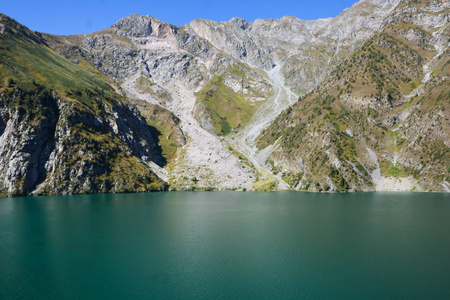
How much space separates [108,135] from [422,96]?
184m

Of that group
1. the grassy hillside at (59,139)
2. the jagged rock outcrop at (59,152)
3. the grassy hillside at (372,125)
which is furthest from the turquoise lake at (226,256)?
the grassy hillside at (372,125)

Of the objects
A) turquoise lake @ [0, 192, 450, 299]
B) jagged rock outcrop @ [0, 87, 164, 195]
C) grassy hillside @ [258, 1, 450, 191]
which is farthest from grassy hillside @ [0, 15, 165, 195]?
grassy hillside @ [258, 1, 450, 191]

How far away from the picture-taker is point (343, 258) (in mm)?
34625

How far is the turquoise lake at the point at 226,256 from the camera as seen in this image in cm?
2658

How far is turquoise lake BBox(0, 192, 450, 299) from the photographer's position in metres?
26.6

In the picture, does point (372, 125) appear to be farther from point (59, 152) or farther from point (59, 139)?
point (59, 139)

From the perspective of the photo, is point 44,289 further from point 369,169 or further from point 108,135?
point 369,169

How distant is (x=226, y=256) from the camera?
36.1m

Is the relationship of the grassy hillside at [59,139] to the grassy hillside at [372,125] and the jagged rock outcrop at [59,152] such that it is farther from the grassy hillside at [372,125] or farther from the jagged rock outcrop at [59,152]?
the grassy hillside at [372,125]

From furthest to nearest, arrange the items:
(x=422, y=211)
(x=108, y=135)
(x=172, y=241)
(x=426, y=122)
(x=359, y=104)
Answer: (x=359, y=104) < (x=108, y=135) < (x=426, y=122) < (x=422, y=211) < (x=172, y=241)

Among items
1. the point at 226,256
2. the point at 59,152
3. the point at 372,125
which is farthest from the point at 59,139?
the point at 372,125

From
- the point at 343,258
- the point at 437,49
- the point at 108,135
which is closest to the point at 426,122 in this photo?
the point at 437,49

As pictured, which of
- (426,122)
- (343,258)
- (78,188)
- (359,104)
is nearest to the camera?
(343,258)

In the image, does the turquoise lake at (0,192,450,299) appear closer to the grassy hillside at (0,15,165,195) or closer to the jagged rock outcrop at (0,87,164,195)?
the jagged rock outcrop at (0,87,164,195)
